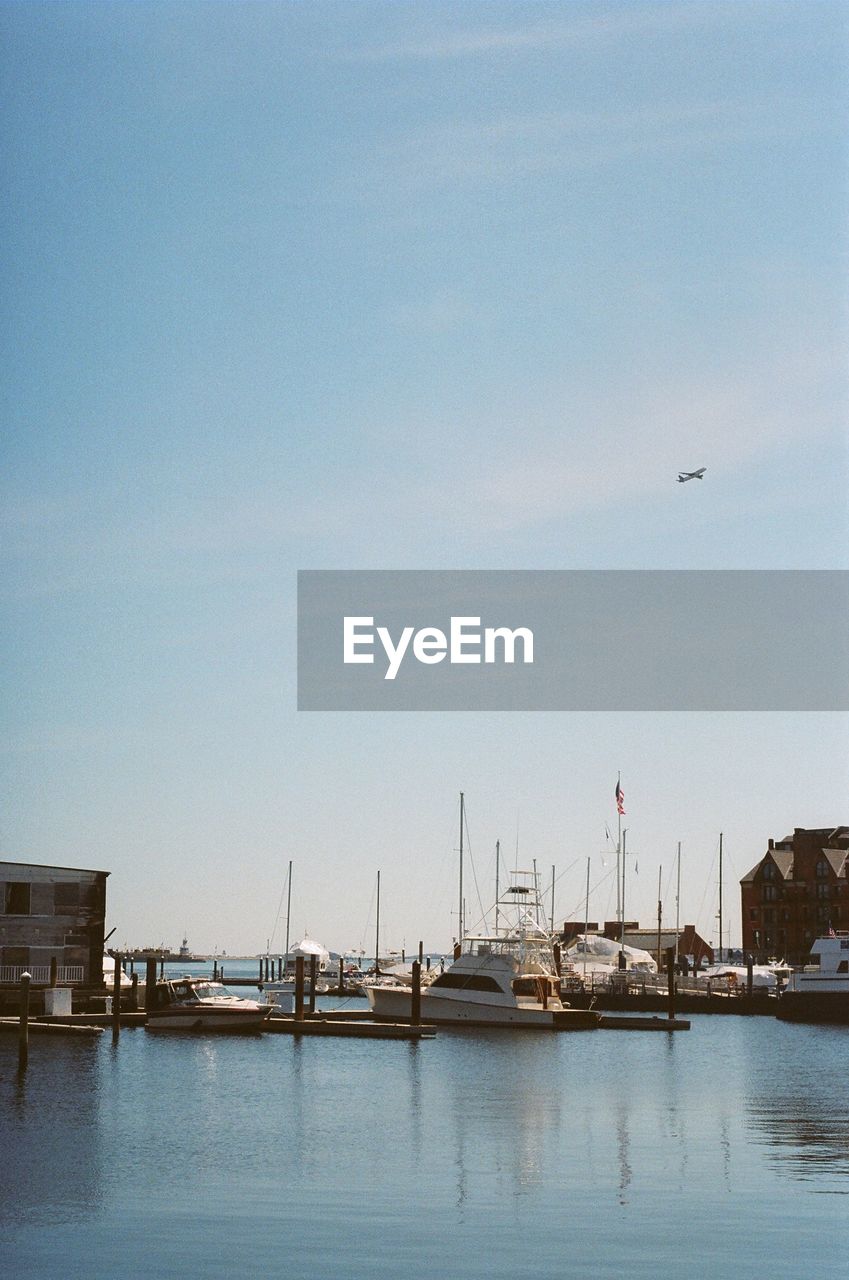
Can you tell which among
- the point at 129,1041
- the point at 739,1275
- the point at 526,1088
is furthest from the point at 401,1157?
the point at 129,1041

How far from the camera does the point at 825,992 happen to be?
106 m

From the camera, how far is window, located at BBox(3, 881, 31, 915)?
3226 inches

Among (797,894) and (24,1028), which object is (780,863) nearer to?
(797,894)

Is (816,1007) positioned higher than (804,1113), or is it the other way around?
(804,1113)

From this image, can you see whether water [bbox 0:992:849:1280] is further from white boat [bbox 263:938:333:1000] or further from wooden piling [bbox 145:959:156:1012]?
white boat [bbox 263:938:333:1000]

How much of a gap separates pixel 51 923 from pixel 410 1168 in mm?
49991

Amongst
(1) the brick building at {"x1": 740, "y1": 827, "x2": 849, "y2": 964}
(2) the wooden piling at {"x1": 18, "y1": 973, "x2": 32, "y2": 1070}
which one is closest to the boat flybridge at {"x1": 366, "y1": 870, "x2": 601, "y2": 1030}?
(2) the wooden piling at {"x1": 18, "y1": 973, "x2": 32, "y2": 1070}

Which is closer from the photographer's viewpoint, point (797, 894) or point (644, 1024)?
point (644, 1024)

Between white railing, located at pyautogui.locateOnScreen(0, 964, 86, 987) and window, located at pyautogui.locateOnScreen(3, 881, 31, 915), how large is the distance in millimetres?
2847

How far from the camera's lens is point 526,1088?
58.1 metres

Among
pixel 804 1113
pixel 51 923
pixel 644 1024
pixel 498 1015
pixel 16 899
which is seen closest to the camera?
pixel 804 1113

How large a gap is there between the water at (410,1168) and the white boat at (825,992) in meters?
37.8

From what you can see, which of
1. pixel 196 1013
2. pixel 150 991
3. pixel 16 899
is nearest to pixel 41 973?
pixel 16 899

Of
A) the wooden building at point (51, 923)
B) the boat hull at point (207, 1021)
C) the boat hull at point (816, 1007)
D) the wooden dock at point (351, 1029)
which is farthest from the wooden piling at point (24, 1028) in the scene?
the boat hull at point (816, 1007)
